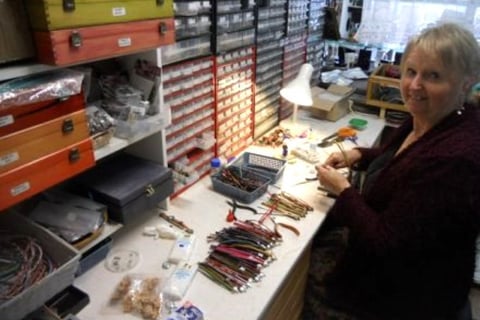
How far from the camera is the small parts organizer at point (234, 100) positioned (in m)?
1.59

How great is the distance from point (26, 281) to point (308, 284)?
43.9 inches

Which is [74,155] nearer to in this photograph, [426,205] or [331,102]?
[426,205]

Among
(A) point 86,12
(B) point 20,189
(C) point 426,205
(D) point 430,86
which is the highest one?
(A) point 86,12

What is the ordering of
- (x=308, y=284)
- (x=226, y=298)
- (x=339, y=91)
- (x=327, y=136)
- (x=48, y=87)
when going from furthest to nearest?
1. (x=339, y=91)
2. (x=327, y=136)
3. (x=308, y=284)
4. (x=226, y=298)
5. (x=48, y=87)

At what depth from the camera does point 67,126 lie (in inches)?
33.3

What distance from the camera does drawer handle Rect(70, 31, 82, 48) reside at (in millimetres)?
790

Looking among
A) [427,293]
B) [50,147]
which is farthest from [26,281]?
[427,293]

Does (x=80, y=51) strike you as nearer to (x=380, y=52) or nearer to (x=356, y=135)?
(x=356, y=135)

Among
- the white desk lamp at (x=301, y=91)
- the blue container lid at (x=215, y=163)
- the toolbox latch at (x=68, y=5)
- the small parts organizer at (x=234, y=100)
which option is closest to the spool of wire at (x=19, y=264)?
the toolbox latch at (x=68, y=5)

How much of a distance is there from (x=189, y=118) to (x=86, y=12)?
67cm

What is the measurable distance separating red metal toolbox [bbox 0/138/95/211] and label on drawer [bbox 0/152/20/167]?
0.06 feet

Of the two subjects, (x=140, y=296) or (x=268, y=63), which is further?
(x=268, y=63)

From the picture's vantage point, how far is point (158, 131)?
1190 mm

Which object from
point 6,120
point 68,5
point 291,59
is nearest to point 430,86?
point 68,5
